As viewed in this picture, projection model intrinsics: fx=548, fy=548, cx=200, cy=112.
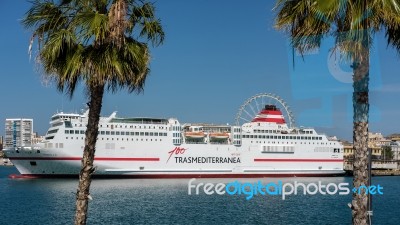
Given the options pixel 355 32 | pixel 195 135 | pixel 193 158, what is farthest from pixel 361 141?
pixel 195 135

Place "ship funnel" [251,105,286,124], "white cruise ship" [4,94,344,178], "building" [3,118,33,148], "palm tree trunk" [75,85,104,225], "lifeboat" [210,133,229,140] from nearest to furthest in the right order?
1. "palm tree trunk" [75,85,104,225]
2. "white cruise ship" [4,94,344,178]
3. "lifeboat" [210,133,229,140]
4. "ship funnel" [251,105,286,124]
5. "building" [3,118,33,148]

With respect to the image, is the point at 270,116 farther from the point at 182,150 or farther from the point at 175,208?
the point at 175,208

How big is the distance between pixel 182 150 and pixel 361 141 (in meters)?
49.3

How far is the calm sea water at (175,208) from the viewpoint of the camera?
2392 centimetres

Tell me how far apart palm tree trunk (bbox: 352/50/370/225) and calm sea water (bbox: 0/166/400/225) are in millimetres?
16616

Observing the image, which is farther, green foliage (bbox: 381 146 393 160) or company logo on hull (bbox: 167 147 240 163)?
green foliage (bbox: 381 146 393 160)

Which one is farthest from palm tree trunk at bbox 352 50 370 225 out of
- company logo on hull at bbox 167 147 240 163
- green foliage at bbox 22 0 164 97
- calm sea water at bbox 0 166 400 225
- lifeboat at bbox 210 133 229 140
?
lifeboat at bbox 210 133 229 140

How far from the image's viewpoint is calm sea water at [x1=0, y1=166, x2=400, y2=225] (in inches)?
942

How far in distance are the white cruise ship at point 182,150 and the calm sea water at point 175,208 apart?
38.1ft

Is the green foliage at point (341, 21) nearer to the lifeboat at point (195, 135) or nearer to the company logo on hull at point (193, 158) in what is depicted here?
the company logo on hull at point (193, 158)

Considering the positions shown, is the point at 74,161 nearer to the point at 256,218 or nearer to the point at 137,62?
the point at 256,218

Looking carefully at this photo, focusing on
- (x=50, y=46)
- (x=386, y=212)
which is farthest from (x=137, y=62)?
(x=386, y=212)

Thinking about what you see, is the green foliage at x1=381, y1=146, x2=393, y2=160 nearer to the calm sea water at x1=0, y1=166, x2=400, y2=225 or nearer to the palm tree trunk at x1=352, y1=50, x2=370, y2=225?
the calm sea water at x1=0, y1=166, x2=400, y2=225

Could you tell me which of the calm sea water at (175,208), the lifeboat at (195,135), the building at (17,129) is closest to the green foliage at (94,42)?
the calm sea water at (175,208)
